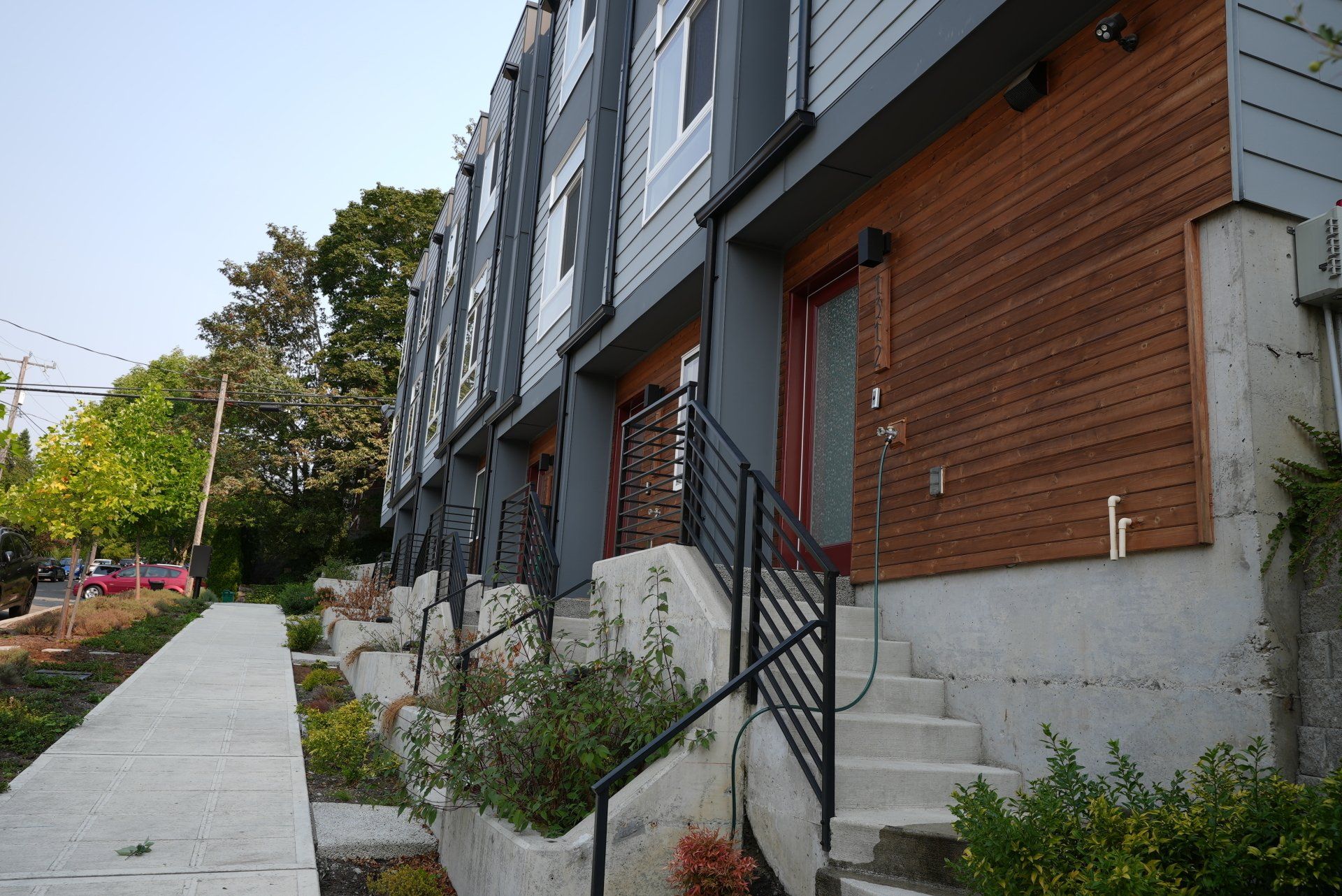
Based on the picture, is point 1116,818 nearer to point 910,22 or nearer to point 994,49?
point 994,49

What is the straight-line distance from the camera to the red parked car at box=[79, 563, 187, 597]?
31.3 metres

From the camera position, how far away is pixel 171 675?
464 inches

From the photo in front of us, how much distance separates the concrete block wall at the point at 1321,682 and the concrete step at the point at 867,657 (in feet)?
7.00

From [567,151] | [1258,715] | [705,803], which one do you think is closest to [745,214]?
[705,803]

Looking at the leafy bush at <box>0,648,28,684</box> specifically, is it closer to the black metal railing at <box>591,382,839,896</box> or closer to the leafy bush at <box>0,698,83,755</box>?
the leafy bush at <box>0,698,83,755</box>

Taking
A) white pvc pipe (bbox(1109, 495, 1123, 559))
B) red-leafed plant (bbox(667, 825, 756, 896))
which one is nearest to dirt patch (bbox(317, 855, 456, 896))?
red-leafed plant (bbox(667, 825, 756, 896))

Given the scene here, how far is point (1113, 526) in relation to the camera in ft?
13.4

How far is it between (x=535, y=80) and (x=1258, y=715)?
43.8ft

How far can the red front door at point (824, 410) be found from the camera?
21.5ft

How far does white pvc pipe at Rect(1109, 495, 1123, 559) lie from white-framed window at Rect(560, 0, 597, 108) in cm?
949

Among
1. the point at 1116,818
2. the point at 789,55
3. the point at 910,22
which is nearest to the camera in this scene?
the point at 1116,818

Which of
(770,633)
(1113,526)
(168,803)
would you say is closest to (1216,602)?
(1113,526)

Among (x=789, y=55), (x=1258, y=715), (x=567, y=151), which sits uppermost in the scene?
(x=567, y=151)

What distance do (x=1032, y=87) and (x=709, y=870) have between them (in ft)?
13.7
